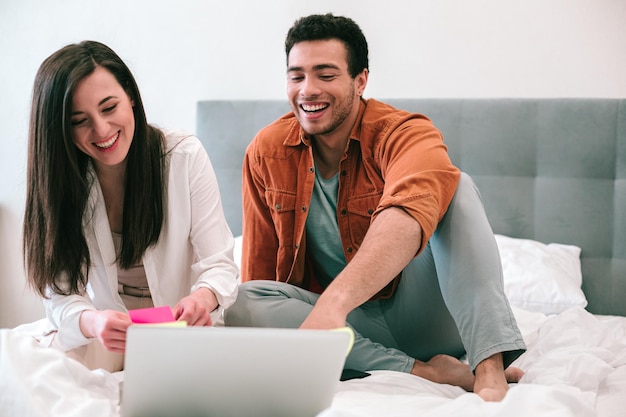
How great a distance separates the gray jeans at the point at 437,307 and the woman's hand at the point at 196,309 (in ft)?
0.57

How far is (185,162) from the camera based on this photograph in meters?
1.58

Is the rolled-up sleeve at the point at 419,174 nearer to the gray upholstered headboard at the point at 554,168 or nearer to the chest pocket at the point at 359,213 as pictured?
the chest pocket at the point at 359,213

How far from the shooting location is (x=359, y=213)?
1.65 m

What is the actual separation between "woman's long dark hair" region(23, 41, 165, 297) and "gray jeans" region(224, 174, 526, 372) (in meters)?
0.30

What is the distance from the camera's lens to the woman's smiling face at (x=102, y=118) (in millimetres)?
1391

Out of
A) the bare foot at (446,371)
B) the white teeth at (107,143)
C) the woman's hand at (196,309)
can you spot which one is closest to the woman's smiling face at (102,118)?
the white teeth at (107,143)

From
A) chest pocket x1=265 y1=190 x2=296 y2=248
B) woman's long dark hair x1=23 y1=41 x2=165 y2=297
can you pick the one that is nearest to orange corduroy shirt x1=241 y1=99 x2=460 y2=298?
chest pocket x1=265 y1=190 x2=296 y2=248

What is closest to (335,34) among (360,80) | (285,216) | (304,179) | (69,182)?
(360,80)

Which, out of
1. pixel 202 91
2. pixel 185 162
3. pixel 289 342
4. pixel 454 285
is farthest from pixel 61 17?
pixel 289 342

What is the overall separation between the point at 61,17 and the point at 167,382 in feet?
8.05

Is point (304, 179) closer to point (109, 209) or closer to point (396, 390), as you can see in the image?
point (109, 209)

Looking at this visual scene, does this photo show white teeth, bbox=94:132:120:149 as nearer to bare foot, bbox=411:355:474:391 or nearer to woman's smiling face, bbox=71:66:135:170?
woman's smiling face, bbox=71:66:135:170

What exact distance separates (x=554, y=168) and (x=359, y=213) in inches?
40.1

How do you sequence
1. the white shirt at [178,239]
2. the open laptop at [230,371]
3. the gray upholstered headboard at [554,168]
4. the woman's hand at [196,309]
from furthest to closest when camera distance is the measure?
1. the gray upholstered headboard at [554,168]
2. the white shirt at [178,239]
3. the woman's hand at [196,309]
4. the open laptop at [230,371]
